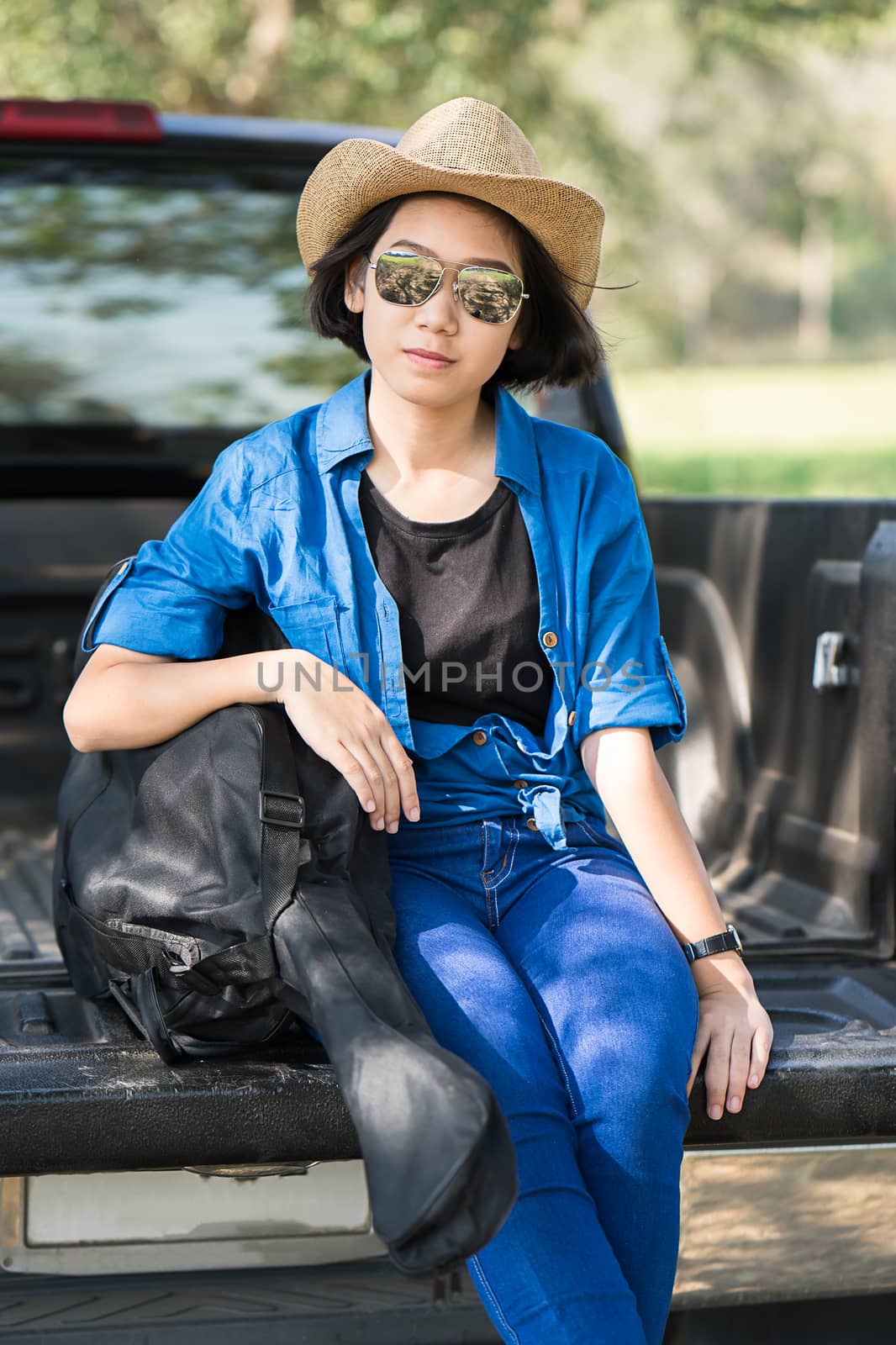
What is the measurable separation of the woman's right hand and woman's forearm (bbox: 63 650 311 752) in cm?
1

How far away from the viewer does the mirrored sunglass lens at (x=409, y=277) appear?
195cm

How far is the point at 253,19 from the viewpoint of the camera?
10.6m

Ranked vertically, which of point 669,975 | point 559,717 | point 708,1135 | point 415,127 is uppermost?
point 415,127

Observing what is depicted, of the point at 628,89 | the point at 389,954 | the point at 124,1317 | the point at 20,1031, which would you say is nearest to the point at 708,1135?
the point at 389,954

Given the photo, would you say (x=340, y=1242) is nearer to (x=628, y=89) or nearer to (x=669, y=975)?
(x=669, y=975)

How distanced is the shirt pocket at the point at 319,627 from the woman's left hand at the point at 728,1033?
575mm

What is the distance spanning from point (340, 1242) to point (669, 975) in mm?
476

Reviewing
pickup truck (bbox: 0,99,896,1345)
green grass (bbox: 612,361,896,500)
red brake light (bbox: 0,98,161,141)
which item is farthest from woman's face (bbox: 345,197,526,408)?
green grass (bbox: 612,361,896,500)

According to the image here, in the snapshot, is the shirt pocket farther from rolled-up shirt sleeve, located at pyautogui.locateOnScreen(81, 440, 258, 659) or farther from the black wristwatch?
the black wristwatch

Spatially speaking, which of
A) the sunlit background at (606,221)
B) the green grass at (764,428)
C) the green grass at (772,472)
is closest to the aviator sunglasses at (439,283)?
the sunlit background at (606,221)

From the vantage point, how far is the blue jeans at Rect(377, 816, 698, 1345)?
5.31 feet

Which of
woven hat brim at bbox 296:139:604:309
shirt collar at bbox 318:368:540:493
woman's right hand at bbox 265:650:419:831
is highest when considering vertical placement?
woven hat brim at bbox 296:139:604:309

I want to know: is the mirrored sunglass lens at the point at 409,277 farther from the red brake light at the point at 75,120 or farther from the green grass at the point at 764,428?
the green grass at the point at 764,428

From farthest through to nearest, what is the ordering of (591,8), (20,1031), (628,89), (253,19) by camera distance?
(628,89)
(591,8)
(253,19)
(20,1031)
